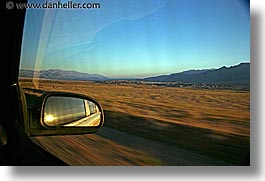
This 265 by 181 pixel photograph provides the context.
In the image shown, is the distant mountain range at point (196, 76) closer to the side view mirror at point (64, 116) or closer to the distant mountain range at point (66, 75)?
the distant mountain range at point (66, 75)

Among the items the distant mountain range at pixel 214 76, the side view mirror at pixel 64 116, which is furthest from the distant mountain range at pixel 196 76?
the side view mirror at pixel 64 116

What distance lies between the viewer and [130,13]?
6.23 feet

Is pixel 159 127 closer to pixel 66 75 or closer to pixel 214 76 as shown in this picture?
pixel 214 76

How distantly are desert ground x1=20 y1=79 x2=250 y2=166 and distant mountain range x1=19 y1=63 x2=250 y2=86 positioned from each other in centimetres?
4

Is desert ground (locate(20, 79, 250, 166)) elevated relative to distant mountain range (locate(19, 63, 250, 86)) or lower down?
lower down

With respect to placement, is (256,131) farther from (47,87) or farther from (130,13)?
(47,87)

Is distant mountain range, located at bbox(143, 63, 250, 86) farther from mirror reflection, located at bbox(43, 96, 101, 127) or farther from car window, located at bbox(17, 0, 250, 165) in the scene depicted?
mirror reflection, located at bbox(43, 96, 101, 127)

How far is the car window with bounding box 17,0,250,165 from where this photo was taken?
185 centimetres

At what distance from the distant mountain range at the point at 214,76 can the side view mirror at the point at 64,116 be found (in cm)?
44

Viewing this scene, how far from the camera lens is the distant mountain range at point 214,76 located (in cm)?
185

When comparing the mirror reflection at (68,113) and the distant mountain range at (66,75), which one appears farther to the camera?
the distant mountain range at (66,75)

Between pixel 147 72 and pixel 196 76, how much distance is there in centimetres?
27

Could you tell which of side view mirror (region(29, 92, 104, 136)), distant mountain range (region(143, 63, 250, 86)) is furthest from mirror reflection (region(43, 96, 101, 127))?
distant mountain range (region(143, 63, 250, 86))

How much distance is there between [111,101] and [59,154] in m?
0.41
